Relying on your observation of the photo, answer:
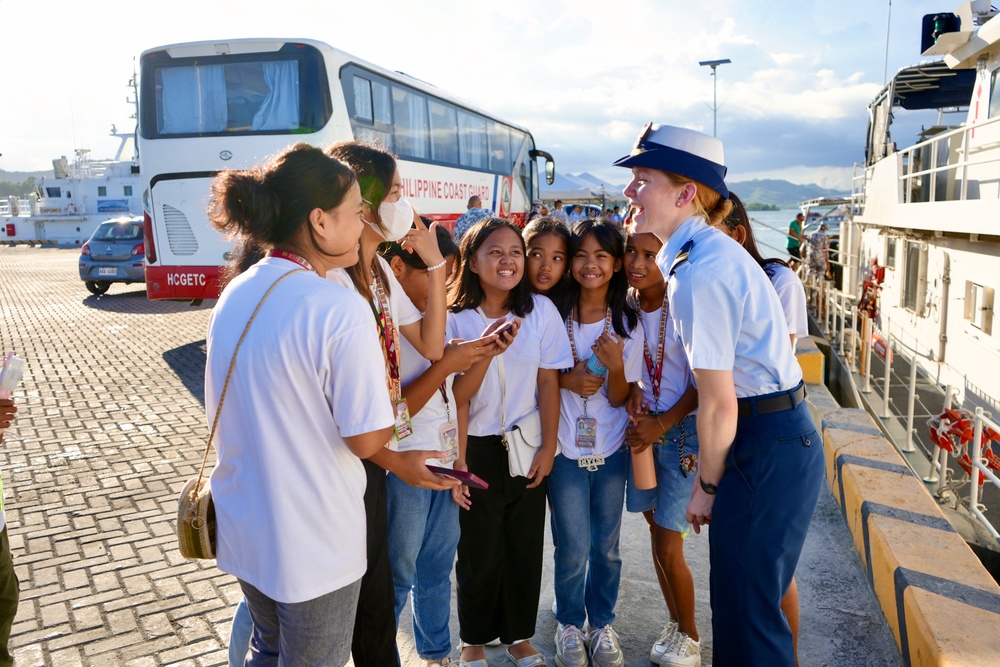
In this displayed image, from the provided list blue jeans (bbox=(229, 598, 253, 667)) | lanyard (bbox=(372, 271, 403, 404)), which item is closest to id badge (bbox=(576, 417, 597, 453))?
lanyard (bbox=(372, 271, 403, 404))

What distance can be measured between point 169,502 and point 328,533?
3833mm

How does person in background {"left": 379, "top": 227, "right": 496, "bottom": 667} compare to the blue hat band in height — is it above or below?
below

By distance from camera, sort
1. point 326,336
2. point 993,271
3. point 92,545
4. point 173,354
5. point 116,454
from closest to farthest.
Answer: point 326,336
point 92,545
point 116,454
point 993,271
point 173,354

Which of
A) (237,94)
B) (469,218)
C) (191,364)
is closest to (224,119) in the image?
(237,94)

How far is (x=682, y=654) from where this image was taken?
2.99m

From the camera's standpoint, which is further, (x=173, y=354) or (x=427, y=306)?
(x=173, y=354)

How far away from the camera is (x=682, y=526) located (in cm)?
305

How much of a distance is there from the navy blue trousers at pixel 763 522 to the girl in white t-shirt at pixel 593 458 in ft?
2.70

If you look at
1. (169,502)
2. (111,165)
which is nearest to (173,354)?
Result: (169,502)

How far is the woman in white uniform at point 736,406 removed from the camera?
2.18m

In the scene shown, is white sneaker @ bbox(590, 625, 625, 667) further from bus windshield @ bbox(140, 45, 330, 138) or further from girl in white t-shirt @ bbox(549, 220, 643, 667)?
bus windshield @ bbox(140, 45, 330, 138)

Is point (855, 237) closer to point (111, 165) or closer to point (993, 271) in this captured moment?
point (993, 271)

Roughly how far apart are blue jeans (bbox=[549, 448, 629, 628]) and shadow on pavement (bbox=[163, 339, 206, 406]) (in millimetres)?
6022

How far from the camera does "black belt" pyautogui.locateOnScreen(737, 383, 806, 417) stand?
2.29 metres
